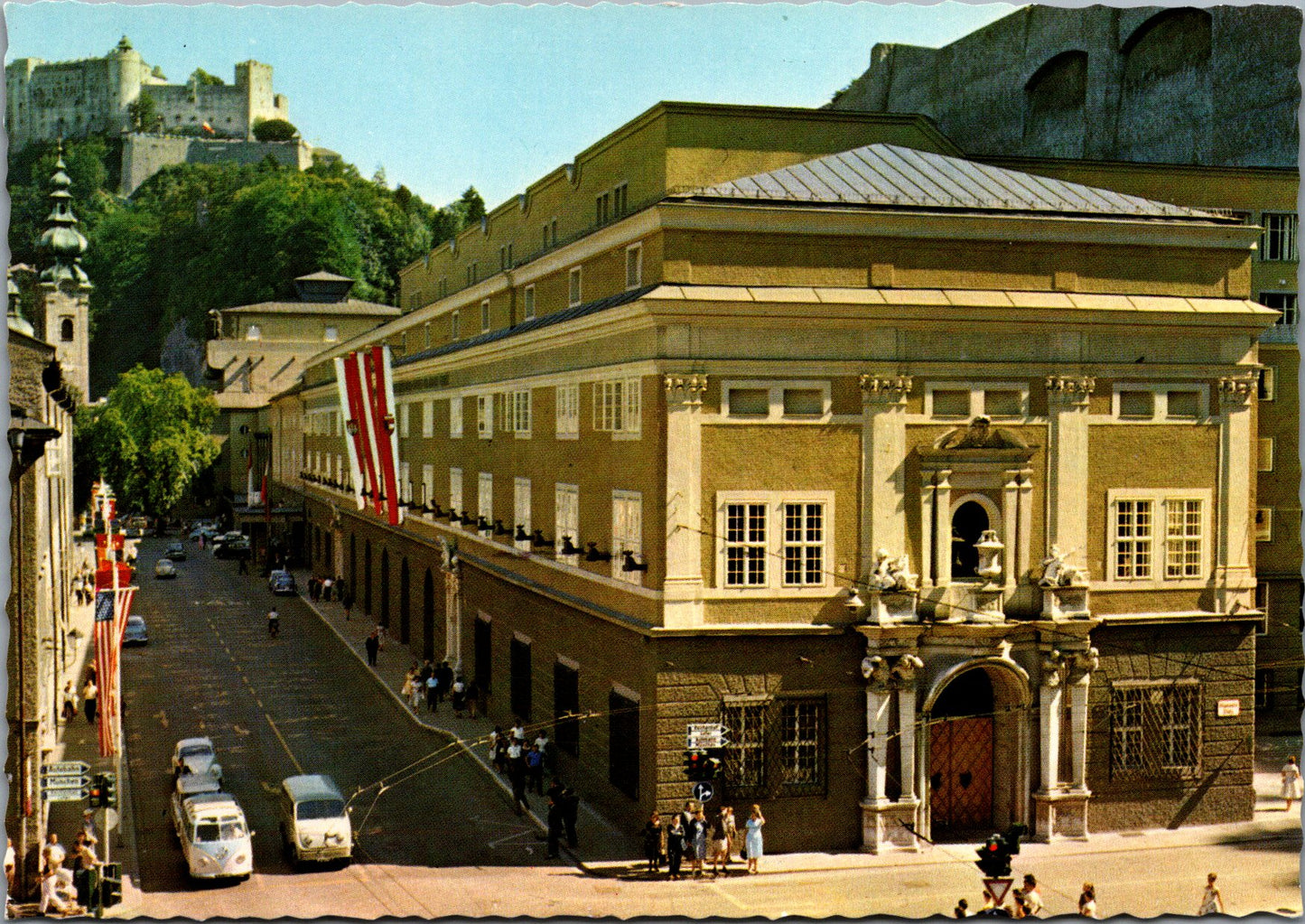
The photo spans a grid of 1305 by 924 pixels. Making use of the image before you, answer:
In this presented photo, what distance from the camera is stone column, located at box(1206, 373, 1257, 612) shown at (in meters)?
36.9

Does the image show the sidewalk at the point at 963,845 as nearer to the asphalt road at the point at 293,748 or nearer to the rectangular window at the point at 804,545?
the asphalt road at the point at 293,748

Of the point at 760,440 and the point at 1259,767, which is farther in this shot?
the point at 1259,767

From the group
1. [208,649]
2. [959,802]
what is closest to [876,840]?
[959,802]

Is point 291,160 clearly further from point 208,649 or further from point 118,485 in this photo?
point 118,485

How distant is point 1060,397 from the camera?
35875mm

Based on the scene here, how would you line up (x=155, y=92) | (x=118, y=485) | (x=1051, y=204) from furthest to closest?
1. (x=118, y=485)
2. (x=155, y=92)
3. (x=1051, y=204)

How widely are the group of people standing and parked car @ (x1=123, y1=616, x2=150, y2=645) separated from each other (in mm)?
38950

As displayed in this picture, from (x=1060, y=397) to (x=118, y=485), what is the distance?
7583cm

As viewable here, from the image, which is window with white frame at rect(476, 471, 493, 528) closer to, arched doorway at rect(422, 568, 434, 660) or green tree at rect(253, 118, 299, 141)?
arched doorway at rect(422, 568, 434, 660)

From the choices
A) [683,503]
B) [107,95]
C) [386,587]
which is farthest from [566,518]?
[386,587]

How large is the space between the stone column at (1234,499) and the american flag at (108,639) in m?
27.2

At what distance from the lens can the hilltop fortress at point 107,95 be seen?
3036 cm

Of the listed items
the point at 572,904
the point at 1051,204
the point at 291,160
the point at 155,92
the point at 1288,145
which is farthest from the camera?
the point at 291,160

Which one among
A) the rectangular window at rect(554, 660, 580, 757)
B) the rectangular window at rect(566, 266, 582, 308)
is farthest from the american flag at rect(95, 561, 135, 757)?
the rectangular window at rect(566, 266, 582, 308)
